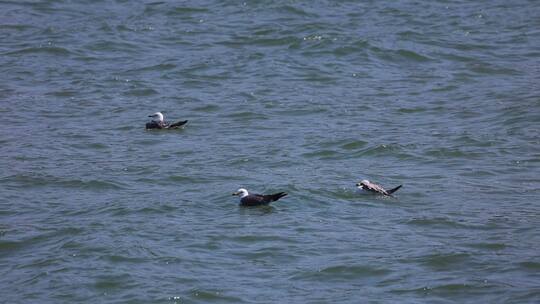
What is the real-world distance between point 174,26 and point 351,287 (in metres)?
17.2

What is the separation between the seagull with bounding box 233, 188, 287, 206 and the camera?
16.7 m

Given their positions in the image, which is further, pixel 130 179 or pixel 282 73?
pixel 282 73

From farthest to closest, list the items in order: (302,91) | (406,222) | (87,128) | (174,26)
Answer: (174,26), (302,91), (87,128), (406,222)

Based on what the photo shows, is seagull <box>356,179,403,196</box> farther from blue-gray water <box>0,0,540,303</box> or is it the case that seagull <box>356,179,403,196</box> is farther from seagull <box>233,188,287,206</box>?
seagull <box>233,188,287,206</box>

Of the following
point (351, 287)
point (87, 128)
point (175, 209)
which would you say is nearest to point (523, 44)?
point (87, 128)

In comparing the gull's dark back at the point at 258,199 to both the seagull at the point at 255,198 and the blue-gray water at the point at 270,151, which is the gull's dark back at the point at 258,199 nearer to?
the seagull at the point at 255,198

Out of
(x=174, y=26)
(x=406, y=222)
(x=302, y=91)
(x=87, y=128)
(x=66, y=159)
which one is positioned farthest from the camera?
(x=174, y=26)

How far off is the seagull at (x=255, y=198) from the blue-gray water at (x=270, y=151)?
15 centimetres

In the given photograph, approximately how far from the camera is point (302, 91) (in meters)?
24.0

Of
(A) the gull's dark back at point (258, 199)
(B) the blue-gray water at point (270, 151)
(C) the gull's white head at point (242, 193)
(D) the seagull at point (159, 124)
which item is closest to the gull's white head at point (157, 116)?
(D) the seagull at point (159, 124)

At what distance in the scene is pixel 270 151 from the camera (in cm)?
1986

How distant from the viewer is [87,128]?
21.4m

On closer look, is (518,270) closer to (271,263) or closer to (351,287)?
(351,287)

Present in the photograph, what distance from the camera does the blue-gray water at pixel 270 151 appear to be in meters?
14.0
